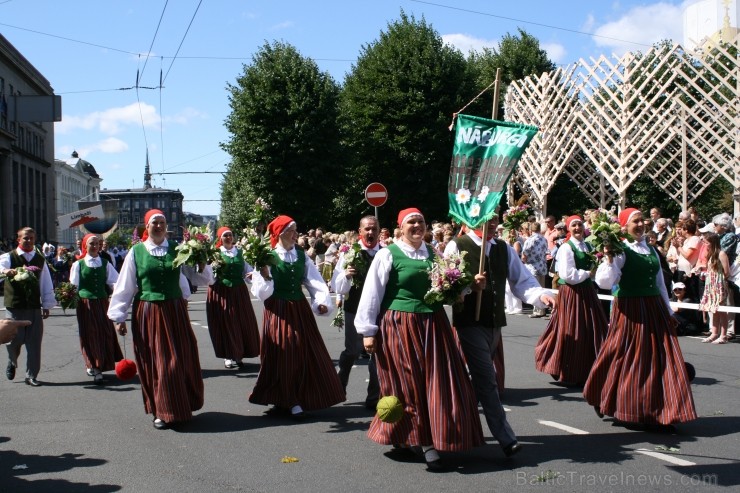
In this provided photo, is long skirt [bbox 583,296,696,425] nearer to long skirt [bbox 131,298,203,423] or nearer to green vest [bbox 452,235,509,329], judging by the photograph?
green vest [bbox 452,235,509,329]

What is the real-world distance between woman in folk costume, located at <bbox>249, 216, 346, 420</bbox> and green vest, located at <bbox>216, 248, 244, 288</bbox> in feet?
10.7

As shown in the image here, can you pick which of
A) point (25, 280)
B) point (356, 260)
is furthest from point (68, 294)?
point (356, 260)

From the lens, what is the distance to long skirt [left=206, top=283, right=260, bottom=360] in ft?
36.7

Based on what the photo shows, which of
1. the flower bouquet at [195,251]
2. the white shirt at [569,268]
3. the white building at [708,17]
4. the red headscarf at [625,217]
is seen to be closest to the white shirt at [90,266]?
the flower bouquet at [195,251]

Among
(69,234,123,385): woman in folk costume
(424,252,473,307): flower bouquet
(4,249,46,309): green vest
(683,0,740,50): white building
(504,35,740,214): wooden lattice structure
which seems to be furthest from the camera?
(683,0,740,50): white building

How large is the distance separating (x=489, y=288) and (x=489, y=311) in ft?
0.67

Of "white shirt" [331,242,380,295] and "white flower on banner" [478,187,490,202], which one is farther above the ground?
"white flower on banner" [478,187,490,202]

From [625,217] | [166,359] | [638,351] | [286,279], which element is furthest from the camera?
[286,279]

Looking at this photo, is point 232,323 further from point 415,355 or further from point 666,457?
point 666,457

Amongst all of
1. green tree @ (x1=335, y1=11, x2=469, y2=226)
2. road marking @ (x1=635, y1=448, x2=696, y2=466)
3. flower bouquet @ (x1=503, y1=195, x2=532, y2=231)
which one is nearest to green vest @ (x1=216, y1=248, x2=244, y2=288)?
flower bouquet @ (x1=503, y1=195, x2=532, y2=231)

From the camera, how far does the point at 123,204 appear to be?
153 m

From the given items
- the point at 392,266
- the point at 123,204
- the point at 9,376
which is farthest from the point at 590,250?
the point at 123,204

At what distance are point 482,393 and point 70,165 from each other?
108308mm

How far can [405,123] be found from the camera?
37969 mm
